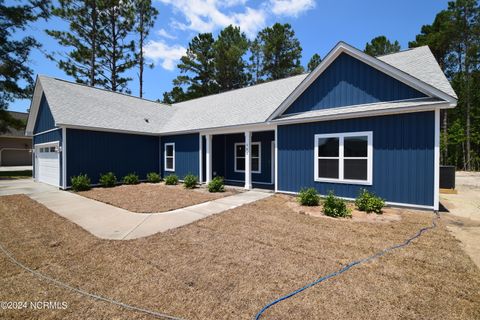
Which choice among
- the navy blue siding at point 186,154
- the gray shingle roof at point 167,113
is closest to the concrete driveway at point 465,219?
the gray shingle roof at point 167,113

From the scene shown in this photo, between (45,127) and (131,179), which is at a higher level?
(45,127)

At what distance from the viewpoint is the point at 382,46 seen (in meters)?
29.7

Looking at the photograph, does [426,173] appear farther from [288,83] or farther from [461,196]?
[288,83]

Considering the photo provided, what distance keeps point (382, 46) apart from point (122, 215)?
35779 millimetres

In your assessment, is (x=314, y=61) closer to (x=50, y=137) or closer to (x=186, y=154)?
(x=186, y=154)

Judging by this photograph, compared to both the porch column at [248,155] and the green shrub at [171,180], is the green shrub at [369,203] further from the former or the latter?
the green shrub at [171,180]

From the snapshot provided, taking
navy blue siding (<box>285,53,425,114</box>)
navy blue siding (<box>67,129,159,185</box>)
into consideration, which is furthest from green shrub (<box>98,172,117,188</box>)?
navy blue siding (<box>285,53,425,114</box>)

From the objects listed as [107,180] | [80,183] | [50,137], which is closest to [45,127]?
[50,137]

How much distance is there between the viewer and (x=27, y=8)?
761 inches

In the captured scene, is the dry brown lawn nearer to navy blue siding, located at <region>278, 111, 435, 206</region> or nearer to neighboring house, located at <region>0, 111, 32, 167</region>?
navy blue siding, located at <region>278, 111, 435, 206</region>

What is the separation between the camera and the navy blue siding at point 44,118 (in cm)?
1284

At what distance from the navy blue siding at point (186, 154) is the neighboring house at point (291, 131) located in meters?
0.06

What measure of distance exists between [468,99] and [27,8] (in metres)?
43.1

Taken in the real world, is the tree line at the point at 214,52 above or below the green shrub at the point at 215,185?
above
